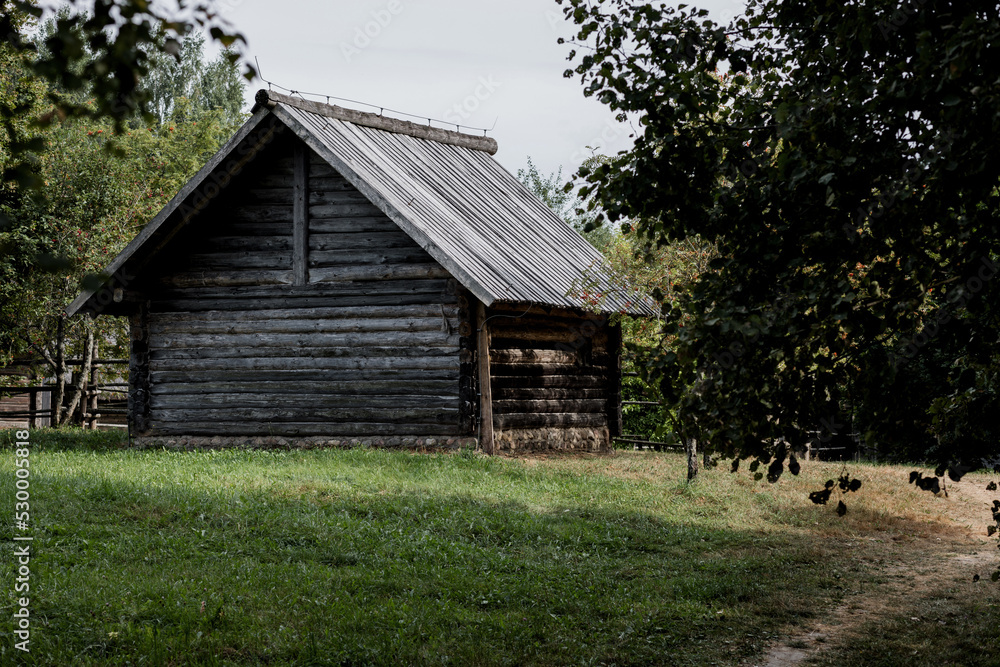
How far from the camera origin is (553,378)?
17.8 metres

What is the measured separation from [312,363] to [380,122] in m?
5.94

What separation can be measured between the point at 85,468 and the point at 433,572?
23.1 ft

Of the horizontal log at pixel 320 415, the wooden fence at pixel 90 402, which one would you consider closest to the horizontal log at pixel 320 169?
the horizontal log at pixel 320 415

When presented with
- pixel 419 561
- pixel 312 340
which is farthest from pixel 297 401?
pixel 419 561

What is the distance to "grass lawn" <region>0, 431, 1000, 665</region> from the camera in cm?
588

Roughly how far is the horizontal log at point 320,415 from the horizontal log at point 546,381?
119cm

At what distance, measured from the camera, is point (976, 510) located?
45.0ft

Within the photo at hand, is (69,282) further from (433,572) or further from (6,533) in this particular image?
(433,572)

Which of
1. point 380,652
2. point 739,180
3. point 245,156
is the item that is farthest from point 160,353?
point 739,180

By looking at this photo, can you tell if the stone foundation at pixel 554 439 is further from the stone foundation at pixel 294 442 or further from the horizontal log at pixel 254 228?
the horizontal log at pixel 254 228

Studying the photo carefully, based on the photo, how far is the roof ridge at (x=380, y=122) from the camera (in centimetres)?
1605

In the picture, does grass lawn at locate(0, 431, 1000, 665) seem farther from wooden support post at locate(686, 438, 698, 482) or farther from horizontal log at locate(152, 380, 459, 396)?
horizontal log at locate(152, 380, 459, 396)

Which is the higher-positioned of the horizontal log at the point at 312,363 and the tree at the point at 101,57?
the tree at the point at 101,57

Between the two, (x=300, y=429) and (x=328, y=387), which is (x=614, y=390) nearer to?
(x=328, y=387)
